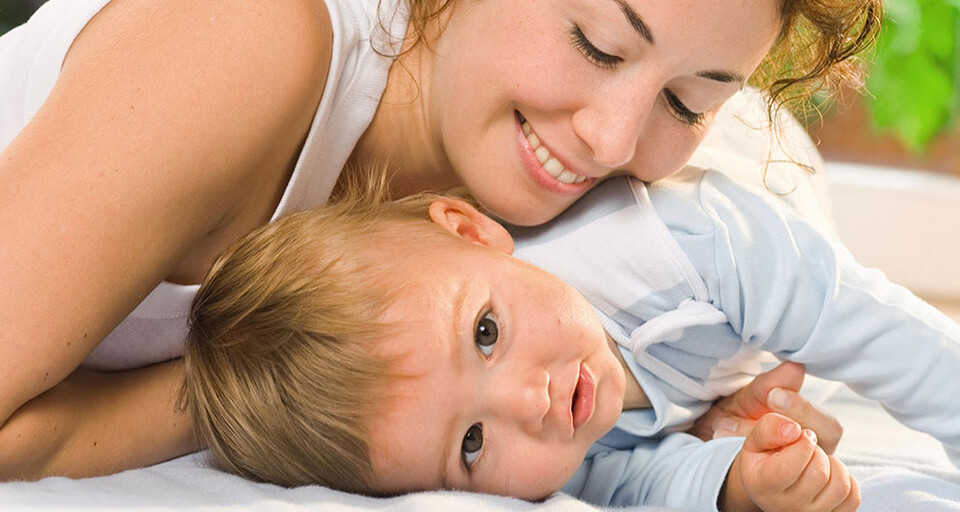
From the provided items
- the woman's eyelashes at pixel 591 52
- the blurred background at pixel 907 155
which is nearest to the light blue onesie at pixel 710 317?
the woman's eyelashes at pixel 591 52

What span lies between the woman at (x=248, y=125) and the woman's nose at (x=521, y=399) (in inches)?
11.9

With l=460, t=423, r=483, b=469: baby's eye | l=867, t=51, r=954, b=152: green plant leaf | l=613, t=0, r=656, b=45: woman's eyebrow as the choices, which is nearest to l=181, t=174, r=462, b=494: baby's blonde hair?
l=460, t=423, r=483, b=469: baby's eye

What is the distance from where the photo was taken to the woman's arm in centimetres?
115

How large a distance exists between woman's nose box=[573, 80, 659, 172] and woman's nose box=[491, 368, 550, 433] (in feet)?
0.99

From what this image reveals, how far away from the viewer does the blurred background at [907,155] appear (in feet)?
11.4

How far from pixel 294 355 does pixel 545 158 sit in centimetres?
42

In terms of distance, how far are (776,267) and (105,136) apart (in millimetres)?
791

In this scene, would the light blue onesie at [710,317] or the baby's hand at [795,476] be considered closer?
the baby's hand at [795,476]

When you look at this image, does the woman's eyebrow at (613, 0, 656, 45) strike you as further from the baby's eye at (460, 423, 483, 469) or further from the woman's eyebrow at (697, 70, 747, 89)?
the baby's eye at (460, 423, 483, 469)

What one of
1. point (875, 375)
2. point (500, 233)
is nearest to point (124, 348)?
point (500, 233)

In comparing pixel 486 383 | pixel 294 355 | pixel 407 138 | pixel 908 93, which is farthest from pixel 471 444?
pixel 908 93

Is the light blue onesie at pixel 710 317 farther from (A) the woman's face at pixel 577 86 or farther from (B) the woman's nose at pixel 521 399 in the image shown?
(B) the woman's nose at pixel 521 399

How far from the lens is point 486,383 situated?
3.72 feet

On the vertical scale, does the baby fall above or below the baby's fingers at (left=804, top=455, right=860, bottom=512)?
above
